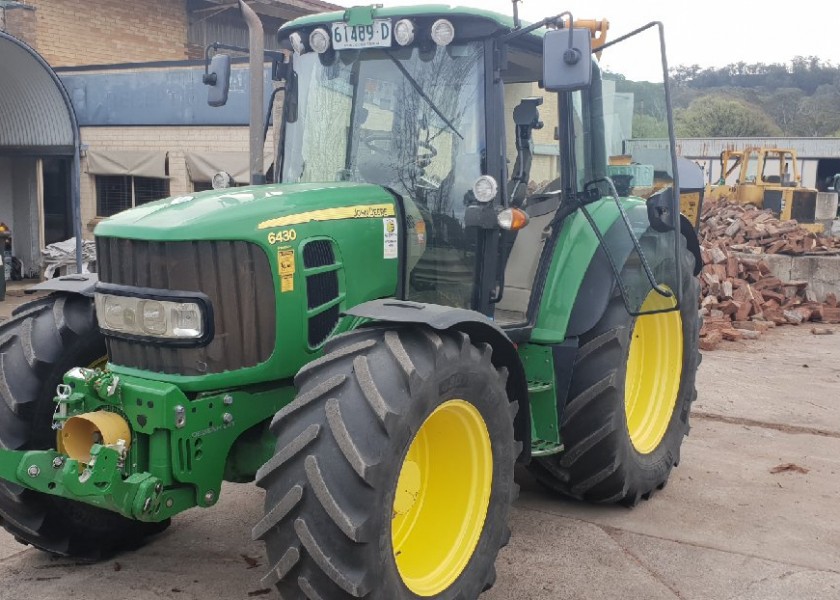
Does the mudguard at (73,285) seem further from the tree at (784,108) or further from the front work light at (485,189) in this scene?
the tree at (784,108)

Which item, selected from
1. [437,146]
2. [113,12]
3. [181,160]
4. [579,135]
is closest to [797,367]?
[579,135]

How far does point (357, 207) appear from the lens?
4.12 metres

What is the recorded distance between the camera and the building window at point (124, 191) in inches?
649

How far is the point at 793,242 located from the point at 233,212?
13.2 metres

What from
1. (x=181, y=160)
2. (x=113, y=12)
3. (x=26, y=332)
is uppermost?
(x=113, y=12)

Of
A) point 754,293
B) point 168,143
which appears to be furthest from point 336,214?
point 168,143

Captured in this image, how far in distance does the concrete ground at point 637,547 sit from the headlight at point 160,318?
121cm

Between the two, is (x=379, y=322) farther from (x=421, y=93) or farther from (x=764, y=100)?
(x=764, y=100)

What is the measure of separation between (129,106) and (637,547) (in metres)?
13.8

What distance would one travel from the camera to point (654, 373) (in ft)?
19.2

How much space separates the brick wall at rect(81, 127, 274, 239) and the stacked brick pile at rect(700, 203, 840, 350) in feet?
24.7

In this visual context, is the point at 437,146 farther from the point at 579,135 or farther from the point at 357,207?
the point at 579,135

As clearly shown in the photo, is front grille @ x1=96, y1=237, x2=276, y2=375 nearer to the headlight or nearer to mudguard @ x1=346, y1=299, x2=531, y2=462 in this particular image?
the headlight

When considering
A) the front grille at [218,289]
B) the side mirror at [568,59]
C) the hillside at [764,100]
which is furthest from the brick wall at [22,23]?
the hillside at [764,100]
